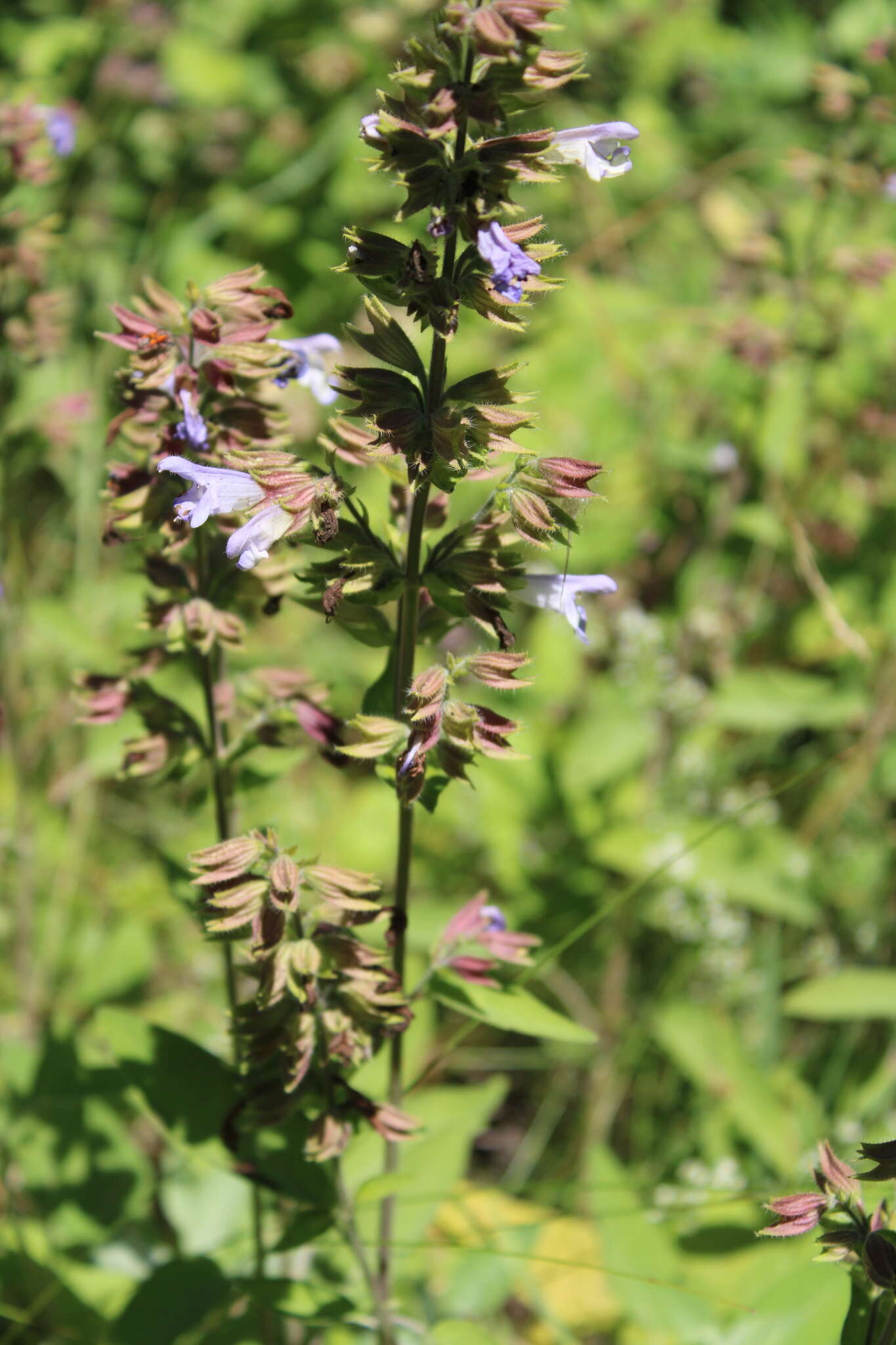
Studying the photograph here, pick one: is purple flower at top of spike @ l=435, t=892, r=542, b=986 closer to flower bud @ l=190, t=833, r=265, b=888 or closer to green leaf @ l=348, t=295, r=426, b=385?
flower bud @ l=190, t=833, r=265, b=888

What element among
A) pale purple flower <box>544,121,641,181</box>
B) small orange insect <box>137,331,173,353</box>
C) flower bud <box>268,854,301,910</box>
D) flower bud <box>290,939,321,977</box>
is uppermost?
pale purple flower <box>544,121,641,181</box>

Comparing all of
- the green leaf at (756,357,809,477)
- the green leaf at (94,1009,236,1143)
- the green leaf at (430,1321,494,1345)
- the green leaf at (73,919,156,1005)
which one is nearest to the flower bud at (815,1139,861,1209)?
the green leaf at (430,1321,494,1345)

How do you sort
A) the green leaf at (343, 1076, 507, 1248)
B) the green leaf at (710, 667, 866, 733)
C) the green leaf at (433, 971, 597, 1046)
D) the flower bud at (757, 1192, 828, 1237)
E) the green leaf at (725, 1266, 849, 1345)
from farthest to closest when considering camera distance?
the green leaf at (710, 667, 866, 733)
the green leaf at (343, 1076, 507, 1248)
the green leaf at (725, 1266, 849, 1345)
the green leaf at (433, 971, 597, 1046)
the flower bud at (757, 1192, 828, 1237)

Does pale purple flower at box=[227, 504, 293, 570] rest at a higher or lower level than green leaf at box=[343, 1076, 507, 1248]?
higher

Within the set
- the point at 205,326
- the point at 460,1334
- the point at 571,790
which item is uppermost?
the point at 205,326

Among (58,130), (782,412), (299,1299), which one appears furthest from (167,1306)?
(782,412)

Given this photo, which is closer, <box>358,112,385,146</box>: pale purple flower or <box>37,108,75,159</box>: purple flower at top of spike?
<box>358,112,385,146</box>: pale purple flower

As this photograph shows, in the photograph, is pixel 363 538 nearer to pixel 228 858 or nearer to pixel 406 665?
pixel 406 665
